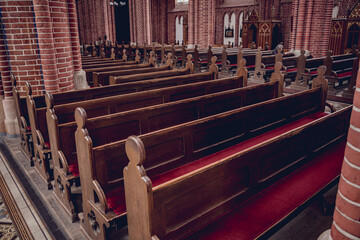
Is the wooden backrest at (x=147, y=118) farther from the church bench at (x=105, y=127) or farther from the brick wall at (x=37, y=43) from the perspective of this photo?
the brick wall at (x=37, y=43)

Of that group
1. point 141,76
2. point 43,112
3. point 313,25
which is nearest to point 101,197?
point 43,112

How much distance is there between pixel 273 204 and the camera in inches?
96.7

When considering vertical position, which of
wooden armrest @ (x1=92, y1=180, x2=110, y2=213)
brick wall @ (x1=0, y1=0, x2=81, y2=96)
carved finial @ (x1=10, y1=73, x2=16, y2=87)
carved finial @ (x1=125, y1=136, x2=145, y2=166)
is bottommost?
wooden armrest @ (x1=92, y1=180, x2=110, y2=213)

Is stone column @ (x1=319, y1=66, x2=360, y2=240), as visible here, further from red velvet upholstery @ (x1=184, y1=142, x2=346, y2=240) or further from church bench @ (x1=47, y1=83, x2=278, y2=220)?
church bench @ (x1=47, y1=83, x2=278, y2=220)

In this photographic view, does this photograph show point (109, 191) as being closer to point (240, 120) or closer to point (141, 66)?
point (240, 120)

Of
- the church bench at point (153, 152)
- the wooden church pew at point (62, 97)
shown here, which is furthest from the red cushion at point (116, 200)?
the wooden church pew at point (62, 97)

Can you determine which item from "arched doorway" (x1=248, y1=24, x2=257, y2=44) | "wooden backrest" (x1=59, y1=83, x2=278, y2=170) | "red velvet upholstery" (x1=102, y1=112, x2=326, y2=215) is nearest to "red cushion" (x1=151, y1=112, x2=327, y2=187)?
"red velvet upholstery" (x1=102, y1=112, x2=326, y2=215)

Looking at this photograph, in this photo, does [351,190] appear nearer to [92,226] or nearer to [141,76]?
[92,226]

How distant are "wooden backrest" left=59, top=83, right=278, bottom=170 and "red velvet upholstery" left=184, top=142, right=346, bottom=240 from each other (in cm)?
146

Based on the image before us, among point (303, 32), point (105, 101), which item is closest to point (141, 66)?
point (105, 101)

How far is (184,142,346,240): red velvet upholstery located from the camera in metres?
2.12

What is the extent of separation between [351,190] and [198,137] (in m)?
1.61

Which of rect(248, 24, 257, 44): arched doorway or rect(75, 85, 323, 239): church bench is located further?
rect(248, 24, 257, 44): arched doorway

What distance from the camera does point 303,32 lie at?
12781 mm
